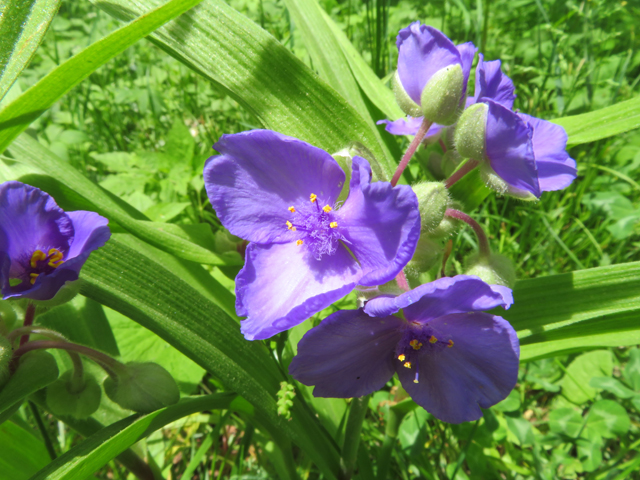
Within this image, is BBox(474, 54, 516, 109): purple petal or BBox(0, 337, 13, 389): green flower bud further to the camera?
BBox(474, 54, 516, 109): purple petal

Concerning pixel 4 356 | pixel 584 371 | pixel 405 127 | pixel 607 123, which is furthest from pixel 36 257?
pixel 584 371

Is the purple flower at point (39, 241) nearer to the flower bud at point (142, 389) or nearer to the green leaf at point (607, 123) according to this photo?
the flower bud at point (142, 389)

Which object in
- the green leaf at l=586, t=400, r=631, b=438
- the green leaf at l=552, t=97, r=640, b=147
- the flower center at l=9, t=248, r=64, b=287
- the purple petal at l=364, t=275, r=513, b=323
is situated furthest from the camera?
the green leaf at l=586, t=400, r=631, b=438

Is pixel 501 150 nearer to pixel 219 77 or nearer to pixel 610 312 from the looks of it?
pixel 610 312

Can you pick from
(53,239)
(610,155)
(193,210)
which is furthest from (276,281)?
(610,155)

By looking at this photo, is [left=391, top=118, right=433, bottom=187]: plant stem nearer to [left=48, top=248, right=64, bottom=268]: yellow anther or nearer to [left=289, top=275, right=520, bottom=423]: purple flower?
[left=289, top=275, right=520, bottom=423]: purple flower

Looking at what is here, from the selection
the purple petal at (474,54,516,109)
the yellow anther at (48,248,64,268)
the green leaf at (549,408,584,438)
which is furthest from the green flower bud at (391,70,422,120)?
the green leaf at (549,408,584,438)

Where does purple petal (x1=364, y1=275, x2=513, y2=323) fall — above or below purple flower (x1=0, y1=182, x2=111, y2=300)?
below
